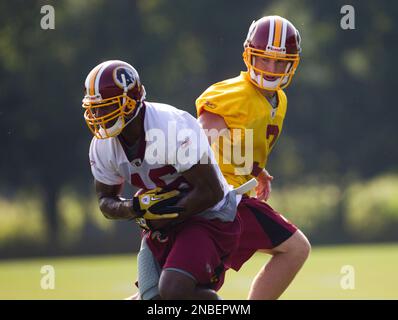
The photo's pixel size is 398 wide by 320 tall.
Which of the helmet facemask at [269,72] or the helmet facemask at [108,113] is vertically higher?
the helmet facemask at [269,72]

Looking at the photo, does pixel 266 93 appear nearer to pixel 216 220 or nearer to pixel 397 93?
pixel 216 220

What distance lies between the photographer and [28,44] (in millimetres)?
19859

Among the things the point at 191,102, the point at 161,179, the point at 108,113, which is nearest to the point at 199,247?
the point at 161,179

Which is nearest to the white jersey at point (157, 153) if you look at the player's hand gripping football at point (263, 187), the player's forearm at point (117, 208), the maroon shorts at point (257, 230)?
the player's forearm at point (117, 208)

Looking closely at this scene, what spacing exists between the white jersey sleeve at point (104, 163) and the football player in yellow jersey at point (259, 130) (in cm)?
76

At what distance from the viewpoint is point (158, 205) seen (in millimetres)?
4867

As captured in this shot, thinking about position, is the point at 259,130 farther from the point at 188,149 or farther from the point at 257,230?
the point at 188,149

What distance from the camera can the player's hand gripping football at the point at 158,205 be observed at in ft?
16.0

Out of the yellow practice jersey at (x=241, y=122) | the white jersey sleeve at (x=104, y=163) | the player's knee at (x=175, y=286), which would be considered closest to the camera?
the player's knee at (x=175, y=286)

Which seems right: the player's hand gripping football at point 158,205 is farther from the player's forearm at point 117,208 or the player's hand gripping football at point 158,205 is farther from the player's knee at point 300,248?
the player's knee at point 300,248

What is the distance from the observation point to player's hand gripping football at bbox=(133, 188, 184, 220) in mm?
4863

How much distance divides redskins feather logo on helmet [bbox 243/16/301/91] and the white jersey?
2.95 feet

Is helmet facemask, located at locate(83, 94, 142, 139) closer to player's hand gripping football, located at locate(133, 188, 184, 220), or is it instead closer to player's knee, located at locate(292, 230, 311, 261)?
player's hand gripping football, located at locate(133, 188, 184, 220)

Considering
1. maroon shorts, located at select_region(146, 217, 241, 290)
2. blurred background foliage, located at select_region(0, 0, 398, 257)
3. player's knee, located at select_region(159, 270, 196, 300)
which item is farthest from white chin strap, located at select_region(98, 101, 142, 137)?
blurred background foliage, located at select_region(0, 0, 398, 257)
